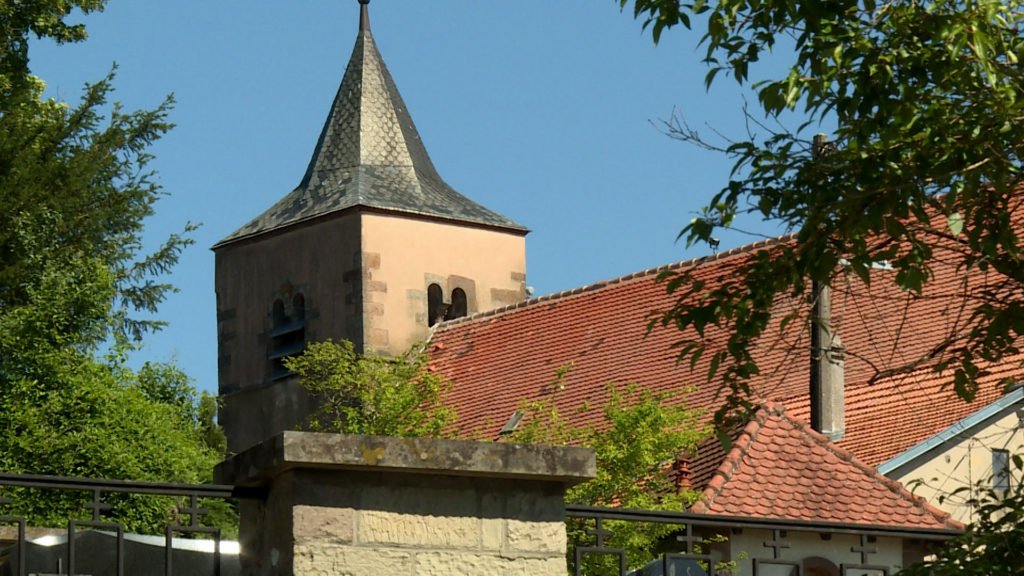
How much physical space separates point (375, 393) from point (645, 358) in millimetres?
6939

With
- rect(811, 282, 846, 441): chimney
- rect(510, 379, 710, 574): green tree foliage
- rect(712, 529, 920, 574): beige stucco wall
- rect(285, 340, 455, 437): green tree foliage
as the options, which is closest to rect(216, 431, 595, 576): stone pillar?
rect(712, 529, 920, 574): beige stucco wall

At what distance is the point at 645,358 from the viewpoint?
3319 cm

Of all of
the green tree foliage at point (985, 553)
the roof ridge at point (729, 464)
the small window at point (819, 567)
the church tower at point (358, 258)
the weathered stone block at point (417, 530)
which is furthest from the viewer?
the church tower at point (358, 258)

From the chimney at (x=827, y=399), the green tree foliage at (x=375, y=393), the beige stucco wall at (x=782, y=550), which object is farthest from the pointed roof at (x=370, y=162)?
the beige stucco wall at (x=782, y=550)

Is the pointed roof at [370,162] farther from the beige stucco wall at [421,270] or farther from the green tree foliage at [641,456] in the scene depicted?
the green tree foliage at [641,456]

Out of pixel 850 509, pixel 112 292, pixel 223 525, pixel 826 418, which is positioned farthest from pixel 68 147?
pixel 850 509

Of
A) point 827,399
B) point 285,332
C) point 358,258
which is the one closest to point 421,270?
point 358,258

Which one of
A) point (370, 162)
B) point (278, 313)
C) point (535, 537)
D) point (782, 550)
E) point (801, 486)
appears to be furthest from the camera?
point (278, 313)

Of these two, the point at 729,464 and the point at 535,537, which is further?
the point at 729,464

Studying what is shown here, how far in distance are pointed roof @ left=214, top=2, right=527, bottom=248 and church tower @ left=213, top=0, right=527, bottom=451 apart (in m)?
0.03

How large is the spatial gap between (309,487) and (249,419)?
3609cm

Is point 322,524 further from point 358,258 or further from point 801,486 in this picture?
point 358,258

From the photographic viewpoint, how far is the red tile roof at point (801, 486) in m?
21.9

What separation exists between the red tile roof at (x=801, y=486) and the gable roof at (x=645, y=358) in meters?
1.99
